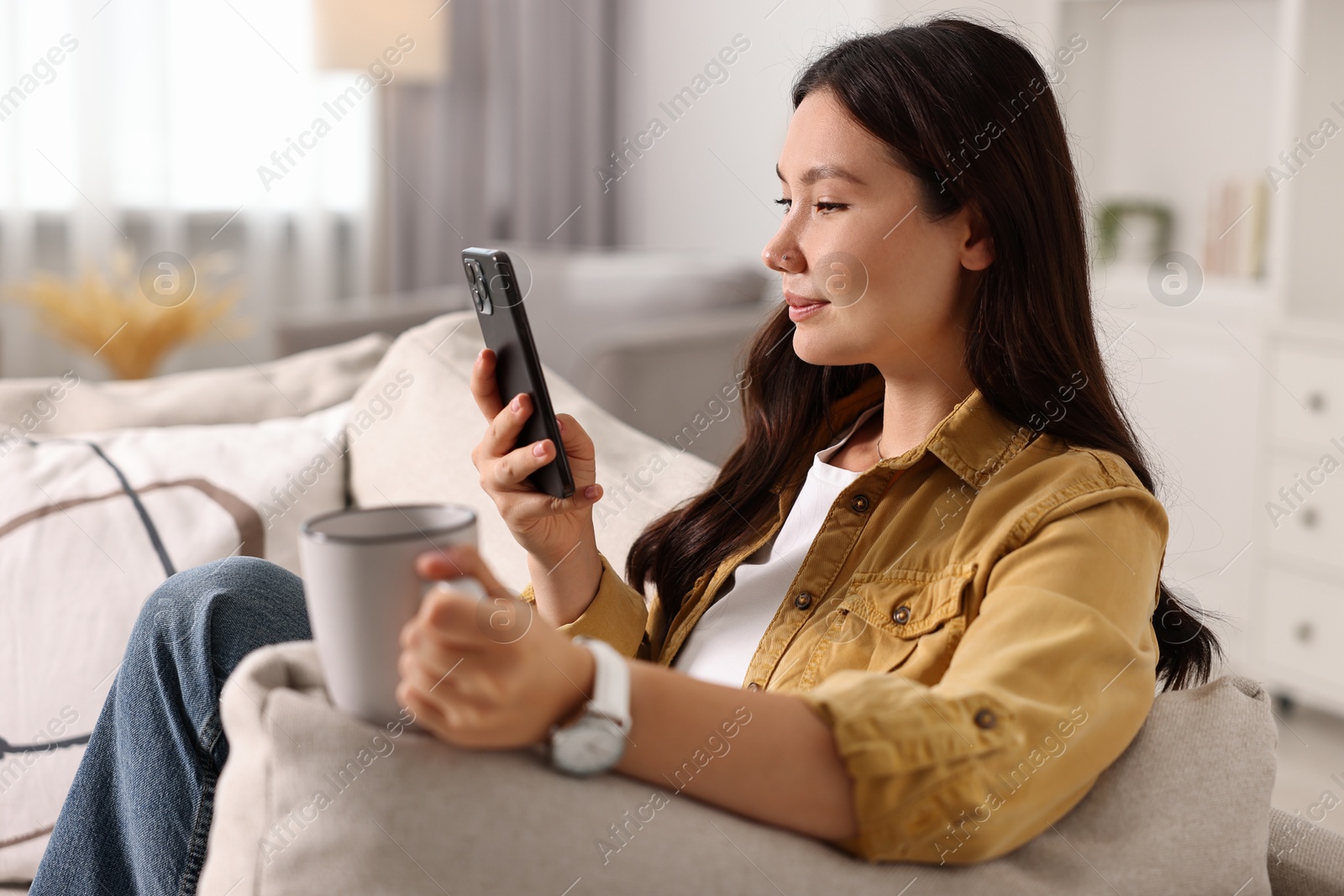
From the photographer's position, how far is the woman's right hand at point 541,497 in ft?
2.87

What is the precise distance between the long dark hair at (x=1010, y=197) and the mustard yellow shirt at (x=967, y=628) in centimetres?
3

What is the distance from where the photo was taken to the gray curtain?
3971mm

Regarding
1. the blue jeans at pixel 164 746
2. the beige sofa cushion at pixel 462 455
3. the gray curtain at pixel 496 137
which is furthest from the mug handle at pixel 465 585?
the gray curtain at pixel 496 137

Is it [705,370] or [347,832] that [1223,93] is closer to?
[705,370]

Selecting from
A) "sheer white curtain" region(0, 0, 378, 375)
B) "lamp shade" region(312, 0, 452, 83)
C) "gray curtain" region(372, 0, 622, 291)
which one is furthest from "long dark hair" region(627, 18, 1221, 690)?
"gray curtain" region(372, 0, 622, 291)

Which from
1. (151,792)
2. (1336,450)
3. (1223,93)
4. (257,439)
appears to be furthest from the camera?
(1223,93)

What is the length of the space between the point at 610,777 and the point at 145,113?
344 cm

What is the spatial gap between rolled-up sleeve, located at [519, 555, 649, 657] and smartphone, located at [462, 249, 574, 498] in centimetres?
18

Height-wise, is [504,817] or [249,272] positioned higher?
[504,817]

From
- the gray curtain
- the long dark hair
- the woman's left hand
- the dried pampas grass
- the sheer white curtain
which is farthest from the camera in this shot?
the gray curtain

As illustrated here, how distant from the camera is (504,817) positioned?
1.91 ft

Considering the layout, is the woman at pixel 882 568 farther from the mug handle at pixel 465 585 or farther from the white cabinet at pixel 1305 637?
the white cabinet at pixel 1305 637

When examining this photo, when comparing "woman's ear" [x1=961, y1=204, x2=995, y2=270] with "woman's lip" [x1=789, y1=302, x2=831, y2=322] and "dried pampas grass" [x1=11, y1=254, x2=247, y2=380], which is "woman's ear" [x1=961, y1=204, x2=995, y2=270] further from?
"dried pampas grass" [x1=11, y1=254, x2=247, y2=380]

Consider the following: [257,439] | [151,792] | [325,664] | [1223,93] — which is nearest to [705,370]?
[257,439]
